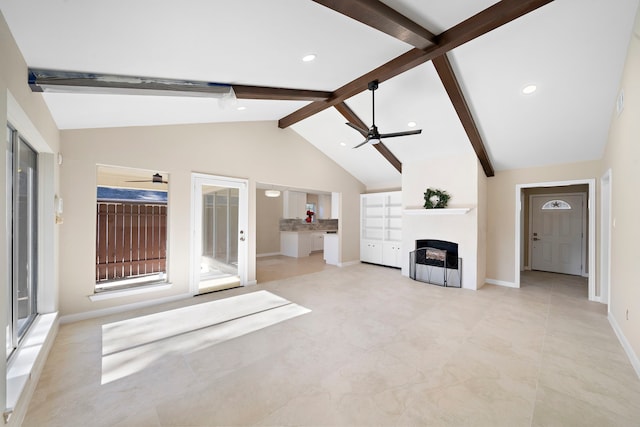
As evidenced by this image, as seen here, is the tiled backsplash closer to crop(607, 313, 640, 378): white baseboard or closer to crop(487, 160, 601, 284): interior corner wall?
crop(487, 160, 601, 284): interior corner wall

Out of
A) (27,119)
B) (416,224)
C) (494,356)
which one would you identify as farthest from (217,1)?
(416,224)

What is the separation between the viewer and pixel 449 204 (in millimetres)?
5477

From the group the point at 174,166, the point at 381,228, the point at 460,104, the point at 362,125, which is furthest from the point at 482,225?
the point at 174,166

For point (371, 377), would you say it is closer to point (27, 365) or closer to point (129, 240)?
point (27, 365)

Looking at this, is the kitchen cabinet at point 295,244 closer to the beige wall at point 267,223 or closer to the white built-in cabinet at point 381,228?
the beige wall at point 267,223

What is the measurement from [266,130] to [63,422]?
4887 millimetres

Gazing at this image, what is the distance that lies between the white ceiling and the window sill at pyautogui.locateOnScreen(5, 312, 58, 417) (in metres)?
2.25

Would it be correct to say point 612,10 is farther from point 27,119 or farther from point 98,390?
point 98,390

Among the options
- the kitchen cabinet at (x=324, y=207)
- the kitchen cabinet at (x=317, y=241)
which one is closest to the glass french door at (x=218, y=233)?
the kitchen cabinet at (x=317, y=241)

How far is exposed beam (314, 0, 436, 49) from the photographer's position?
2043mm

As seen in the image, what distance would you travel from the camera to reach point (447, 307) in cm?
408

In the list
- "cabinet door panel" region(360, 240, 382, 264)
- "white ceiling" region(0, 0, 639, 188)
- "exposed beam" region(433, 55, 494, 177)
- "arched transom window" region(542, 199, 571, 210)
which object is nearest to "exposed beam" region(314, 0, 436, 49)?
"white ceiling" region(0, 0, 639, 188)

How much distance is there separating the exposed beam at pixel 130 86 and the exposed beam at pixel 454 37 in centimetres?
124

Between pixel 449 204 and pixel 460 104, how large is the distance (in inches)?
85.3
